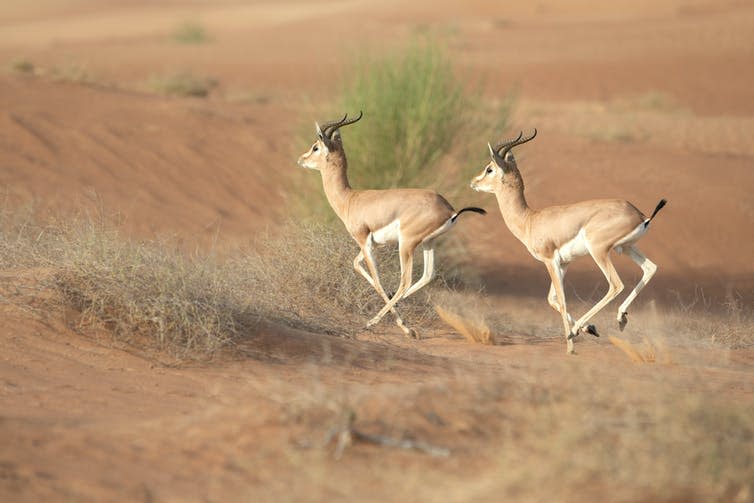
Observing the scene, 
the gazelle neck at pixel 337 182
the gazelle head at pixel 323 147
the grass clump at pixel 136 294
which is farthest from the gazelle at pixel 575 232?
the grass clump at pixel 136 294

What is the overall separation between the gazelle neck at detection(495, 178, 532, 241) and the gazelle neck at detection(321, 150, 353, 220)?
1.84 metres

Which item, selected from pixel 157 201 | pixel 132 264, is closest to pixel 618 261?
pixel 157 201

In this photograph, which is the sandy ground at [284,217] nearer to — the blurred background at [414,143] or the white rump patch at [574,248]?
the blurred background at [414,143]

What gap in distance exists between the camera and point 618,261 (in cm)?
1866

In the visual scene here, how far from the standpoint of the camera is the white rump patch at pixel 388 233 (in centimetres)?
1070

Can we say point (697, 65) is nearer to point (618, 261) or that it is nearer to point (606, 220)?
point (618, 261)

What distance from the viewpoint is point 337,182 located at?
11633mm

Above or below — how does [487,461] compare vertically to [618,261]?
above

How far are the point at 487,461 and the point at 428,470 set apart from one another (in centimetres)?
36

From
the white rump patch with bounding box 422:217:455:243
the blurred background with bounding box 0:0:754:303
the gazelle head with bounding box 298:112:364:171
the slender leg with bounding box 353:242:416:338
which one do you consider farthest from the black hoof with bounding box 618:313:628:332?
the blurred background with bounding box 0:0:754:303

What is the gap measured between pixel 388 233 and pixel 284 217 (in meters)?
5.69

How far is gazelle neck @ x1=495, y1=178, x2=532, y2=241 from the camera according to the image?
426 inches

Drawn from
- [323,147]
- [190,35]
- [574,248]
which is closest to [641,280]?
[574,248]

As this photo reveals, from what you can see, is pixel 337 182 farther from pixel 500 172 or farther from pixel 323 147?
pixel 500 172
